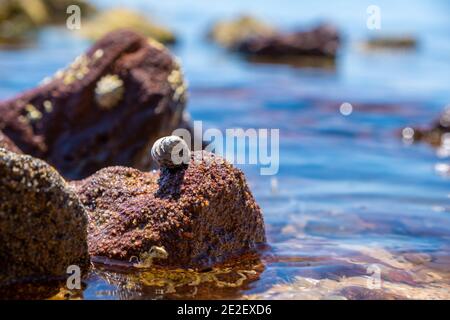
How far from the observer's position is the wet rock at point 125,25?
18453mm

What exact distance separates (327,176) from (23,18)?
50.0 feet

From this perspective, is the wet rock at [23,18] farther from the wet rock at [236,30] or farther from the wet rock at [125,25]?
the wet rock at [236,30]

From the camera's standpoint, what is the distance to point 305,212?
5.43 m

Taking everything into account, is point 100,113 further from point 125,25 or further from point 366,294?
point 125,25

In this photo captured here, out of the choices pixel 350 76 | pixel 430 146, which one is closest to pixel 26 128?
pixel 430 146

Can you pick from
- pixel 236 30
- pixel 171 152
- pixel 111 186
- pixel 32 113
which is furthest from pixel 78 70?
pixel 236 30

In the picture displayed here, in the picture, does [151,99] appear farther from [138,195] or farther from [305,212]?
[138,195]

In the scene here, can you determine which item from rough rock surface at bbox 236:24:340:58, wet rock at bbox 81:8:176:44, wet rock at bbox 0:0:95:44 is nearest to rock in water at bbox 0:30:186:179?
rough rock surface at bbox 236:24:340:58

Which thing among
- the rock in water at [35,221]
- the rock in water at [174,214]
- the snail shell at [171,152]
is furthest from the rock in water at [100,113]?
the rock in water at [35,221]

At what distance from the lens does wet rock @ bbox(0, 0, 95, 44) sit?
1858 centimetres

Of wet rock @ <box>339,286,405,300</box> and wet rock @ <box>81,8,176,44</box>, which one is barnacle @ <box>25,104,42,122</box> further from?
wet rock @ <box>81,8,176,44</box>

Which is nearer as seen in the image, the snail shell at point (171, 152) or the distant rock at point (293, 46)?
the snail shell at point (171, 152)

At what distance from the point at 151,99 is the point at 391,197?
7.29 ft

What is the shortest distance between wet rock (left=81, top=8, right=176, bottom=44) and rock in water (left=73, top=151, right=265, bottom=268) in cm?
1462
